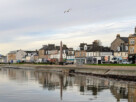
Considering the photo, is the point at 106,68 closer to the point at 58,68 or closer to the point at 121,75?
the point at 121,75

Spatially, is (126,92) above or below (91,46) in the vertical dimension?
below

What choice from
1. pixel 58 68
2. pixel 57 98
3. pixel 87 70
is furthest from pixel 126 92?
pixel 58 68

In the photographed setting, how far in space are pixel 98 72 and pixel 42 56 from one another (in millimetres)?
108929

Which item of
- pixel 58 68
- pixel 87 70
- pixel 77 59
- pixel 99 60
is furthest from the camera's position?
pixel 77 59

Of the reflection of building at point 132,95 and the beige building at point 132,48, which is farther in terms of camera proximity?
the beige building at point 132,48

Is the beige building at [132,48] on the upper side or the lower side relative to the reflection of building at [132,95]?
upper

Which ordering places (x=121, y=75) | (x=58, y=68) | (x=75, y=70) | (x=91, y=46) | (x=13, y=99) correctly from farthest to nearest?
(x=91, y=46), (x=58, y=68), (x=75, y=70), (x=121, y=75), (x=13, y=99)

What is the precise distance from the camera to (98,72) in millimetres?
68125

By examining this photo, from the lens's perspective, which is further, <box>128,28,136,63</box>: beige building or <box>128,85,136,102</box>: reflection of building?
<box>128,28,136,63</box>: beige building

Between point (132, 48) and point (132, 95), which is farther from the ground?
point (132, 48)

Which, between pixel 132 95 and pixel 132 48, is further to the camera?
pixel 132 48

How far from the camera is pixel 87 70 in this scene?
7562 cm

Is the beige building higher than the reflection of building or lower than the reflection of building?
higher

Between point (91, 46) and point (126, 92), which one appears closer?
point (126, 92)
